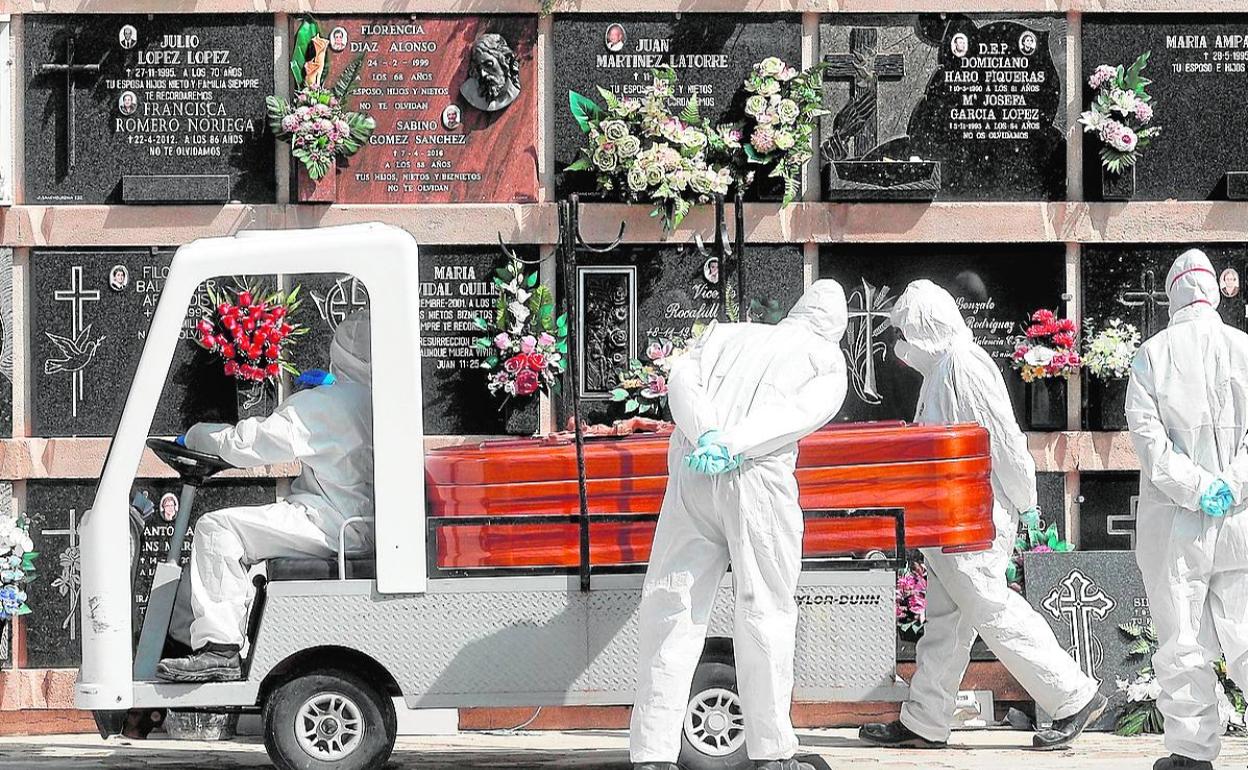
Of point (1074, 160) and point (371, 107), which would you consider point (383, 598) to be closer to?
point (371, 107)

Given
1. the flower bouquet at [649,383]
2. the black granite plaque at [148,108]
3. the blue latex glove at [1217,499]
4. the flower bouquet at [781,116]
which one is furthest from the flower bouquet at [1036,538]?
the black granite plaque at [148,108]


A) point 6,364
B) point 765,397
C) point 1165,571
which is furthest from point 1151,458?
point 6,364

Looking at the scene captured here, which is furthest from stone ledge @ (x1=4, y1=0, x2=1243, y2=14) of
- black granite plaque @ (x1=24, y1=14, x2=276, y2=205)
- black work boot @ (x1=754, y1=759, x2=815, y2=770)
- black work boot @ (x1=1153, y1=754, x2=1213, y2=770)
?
black work boot @ (x1=754, y1=759, x2=815, y2=770)

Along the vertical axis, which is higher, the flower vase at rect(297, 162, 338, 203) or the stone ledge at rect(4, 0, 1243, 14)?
the stone ledge at rect(4, 0, 1243, 14)

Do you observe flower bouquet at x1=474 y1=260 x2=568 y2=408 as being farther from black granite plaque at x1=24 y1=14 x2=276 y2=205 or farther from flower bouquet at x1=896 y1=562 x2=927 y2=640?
flower bouquet at x1=896 y1=562 x2=927 y2=640

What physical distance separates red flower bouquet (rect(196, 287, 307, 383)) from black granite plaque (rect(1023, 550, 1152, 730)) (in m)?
3.69

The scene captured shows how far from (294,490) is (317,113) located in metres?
2.43

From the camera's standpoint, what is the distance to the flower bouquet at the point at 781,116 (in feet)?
27.9

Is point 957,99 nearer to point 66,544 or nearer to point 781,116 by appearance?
point 781,116

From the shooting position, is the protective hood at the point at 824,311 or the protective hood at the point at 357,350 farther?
the protective hood at the point at 357,350

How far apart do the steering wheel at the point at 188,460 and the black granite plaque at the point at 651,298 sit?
2.50m

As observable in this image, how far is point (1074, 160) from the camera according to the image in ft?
28.8

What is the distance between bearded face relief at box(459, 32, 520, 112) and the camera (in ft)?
28.1

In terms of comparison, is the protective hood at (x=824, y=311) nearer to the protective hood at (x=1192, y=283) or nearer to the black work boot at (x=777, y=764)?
the protective hood at (x=1192, y=283)
